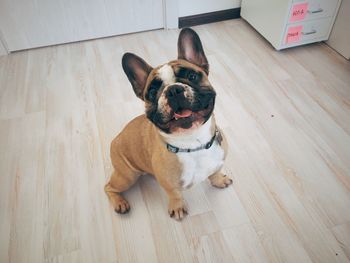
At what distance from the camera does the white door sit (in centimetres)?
245

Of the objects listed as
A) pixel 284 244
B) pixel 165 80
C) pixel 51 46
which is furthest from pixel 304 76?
pixel 51 46

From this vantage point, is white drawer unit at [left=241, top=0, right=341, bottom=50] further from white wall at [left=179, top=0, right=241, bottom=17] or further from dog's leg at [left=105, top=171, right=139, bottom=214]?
dog's leg at [left=105, top=171, right=139, bottom=214]

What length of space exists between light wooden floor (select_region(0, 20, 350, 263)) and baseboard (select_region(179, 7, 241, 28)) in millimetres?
407

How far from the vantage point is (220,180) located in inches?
59.7

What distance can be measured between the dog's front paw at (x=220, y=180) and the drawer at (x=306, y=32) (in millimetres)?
1405

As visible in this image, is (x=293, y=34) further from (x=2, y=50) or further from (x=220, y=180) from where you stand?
(x=2, y=50)

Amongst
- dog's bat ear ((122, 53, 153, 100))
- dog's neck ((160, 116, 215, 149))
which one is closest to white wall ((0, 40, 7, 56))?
dog's bat ear ((122, 53, 153, 100))

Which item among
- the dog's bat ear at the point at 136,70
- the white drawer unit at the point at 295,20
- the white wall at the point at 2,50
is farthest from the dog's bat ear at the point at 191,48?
the white wall at the point at 2,50

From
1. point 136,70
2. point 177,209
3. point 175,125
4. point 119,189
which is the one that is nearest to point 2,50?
point 119,189

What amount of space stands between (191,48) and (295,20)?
1552 millimetres

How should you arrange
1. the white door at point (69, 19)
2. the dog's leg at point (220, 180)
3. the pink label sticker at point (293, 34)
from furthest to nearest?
the white door at point (69, 19) → the pink label sticker at point (293, 34) → the dog's leg at point (220, 180)

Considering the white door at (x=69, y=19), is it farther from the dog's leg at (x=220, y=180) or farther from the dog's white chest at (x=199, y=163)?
the dog's white chest at (x=199, y=163)

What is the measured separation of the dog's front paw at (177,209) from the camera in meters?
1.39

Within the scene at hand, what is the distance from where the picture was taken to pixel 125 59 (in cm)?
103
